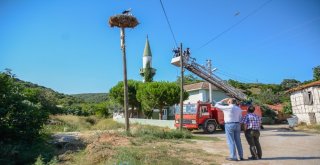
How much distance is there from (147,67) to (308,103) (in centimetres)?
2859

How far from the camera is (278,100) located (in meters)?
52.4

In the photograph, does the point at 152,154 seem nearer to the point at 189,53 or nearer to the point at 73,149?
the point at 73,149

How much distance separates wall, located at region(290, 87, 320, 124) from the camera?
87.3 ft

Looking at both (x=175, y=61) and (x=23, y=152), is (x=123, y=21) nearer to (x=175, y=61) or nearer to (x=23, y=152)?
(x=175, y=61)

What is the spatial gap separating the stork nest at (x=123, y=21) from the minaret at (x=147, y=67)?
1204 inches

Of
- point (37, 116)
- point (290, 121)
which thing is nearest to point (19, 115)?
point (37, 116)

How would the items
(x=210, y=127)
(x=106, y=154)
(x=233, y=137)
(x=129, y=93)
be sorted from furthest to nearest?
(x=129, y=93)
(x=210, y=127)
(x=106, y=154)
(x=233, y=137)

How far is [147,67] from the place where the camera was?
Answer: 50125 mm

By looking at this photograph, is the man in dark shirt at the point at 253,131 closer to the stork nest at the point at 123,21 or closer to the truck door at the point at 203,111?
the stork nest at the point at 123,21

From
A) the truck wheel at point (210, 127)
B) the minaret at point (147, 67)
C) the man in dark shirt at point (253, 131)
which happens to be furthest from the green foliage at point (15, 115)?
the minaret at point (147, 67)

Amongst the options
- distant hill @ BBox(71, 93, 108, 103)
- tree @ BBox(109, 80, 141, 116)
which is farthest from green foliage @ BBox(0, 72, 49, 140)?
distant hill @ BBox(71, 93, 108, 103)

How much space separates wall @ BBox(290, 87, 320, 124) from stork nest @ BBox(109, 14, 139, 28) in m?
19.2

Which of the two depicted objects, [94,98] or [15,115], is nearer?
[15,115]

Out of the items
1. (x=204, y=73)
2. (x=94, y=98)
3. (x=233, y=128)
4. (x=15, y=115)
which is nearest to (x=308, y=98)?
(x=204, y=73)
